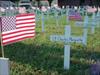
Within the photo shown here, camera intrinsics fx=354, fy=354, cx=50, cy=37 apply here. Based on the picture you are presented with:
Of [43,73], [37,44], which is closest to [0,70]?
[43,73]

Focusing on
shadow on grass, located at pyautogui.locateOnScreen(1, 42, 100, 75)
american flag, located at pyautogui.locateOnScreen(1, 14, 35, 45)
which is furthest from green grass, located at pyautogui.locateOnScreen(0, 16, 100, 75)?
american flag, located at pyautogui.locateOnScreen(1, 14, 35, 45)

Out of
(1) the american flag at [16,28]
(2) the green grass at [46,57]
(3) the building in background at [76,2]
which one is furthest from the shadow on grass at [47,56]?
(3) the building in background at [76,2]

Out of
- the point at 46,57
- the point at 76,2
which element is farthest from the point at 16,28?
the point at 76,2

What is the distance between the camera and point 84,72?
8398mm

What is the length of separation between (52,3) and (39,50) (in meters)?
54.3

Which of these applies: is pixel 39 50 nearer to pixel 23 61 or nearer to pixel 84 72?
pixel 23 61

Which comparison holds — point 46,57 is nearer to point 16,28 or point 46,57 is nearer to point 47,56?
point 47,56

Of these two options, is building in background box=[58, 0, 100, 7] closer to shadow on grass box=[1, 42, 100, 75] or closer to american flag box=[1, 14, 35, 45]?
shadow on grass box=[1, 42, 100, 75]

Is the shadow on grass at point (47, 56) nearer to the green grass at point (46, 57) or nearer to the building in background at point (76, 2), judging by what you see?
the green grass at point (46, 57)

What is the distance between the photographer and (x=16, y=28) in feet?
31.2

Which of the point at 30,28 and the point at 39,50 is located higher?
the point at 30,28

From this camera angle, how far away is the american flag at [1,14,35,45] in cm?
873

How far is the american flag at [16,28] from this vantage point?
8.73 meters

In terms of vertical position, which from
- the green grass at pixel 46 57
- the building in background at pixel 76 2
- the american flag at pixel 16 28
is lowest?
the green grass at pixel 46 57
